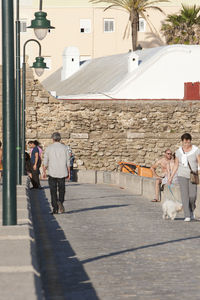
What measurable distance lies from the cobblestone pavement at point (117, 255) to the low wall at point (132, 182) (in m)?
1.77

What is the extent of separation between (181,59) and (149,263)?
141 ft

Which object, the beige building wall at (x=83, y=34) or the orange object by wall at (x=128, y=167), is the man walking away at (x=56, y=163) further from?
the beige building wall at (x=83, y=34)

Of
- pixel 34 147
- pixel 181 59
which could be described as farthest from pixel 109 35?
pixel 34 147

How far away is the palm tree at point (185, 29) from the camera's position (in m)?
70.7

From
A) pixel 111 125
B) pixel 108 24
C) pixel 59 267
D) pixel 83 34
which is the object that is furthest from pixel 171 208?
pixel 108 24

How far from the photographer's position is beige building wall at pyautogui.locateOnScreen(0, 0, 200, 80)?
81.6 meters

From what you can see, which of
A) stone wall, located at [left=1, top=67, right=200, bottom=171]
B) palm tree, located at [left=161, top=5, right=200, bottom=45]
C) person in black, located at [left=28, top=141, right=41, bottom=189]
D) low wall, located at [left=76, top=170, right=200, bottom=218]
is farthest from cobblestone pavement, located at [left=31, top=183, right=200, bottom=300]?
palm tree, located at [left=161, top=5, right=200, bottom=45]

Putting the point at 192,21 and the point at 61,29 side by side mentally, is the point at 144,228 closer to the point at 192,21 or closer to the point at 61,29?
the point at 192,21

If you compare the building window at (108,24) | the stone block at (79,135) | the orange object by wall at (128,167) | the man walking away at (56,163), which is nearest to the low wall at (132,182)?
the man walking away at (56,163)

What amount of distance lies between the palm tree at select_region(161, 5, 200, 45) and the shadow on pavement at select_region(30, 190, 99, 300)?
56898mm

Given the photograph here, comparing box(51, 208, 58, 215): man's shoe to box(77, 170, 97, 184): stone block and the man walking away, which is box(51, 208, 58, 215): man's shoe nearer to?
the man walking away

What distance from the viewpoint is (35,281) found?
700cm

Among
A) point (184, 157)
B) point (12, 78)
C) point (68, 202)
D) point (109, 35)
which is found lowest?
point (68, 202)

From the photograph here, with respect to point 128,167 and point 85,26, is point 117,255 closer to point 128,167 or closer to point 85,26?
point 128,167
